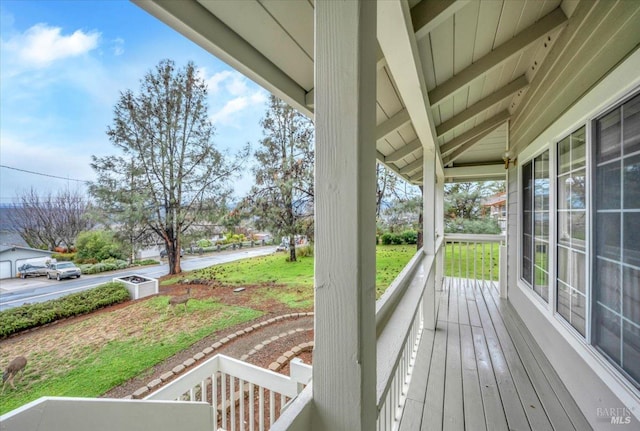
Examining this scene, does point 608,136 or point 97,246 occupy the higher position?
point 608,136

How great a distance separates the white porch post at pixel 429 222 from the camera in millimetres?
2902

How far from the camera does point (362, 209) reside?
56 centimetres

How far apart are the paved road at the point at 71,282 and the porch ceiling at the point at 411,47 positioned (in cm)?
84

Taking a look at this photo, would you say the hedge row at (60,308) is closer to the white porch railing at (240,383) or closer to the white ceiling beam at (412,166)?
the white porch railing at (240,383)

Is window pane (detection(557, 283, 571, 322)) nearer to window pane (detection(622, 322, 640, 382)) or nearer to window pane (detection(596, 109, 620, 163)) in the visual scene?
window pane (detection(622, 322, 640, 382))

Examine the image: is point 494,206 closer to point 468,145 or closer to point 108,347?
point 468,145

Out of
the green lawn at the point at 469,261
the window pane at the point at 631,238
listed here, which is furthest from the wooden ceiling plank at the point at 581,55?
the green lawn at the point at 469,261

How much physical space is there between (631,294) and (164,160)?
256 centimetres

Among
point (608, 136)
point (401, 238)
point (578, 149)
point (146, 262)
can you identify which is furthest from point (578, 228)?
point (146, 262)

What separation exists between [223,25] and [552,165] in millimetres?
2731

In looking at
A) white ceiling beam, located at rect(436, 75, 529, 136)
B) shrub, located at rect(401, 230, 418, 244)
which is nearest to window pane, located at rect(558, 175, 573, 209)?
white ceiling beam, located at rect(436, 75, 529, 136)

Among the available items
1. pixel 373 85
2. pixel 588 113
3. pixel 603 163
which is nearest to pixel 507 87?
pixel 588 113

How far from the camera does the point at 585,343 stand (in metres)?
1.70

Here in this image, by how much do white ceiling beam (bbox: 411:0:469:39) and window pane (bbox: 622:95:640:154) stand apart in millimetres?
991
